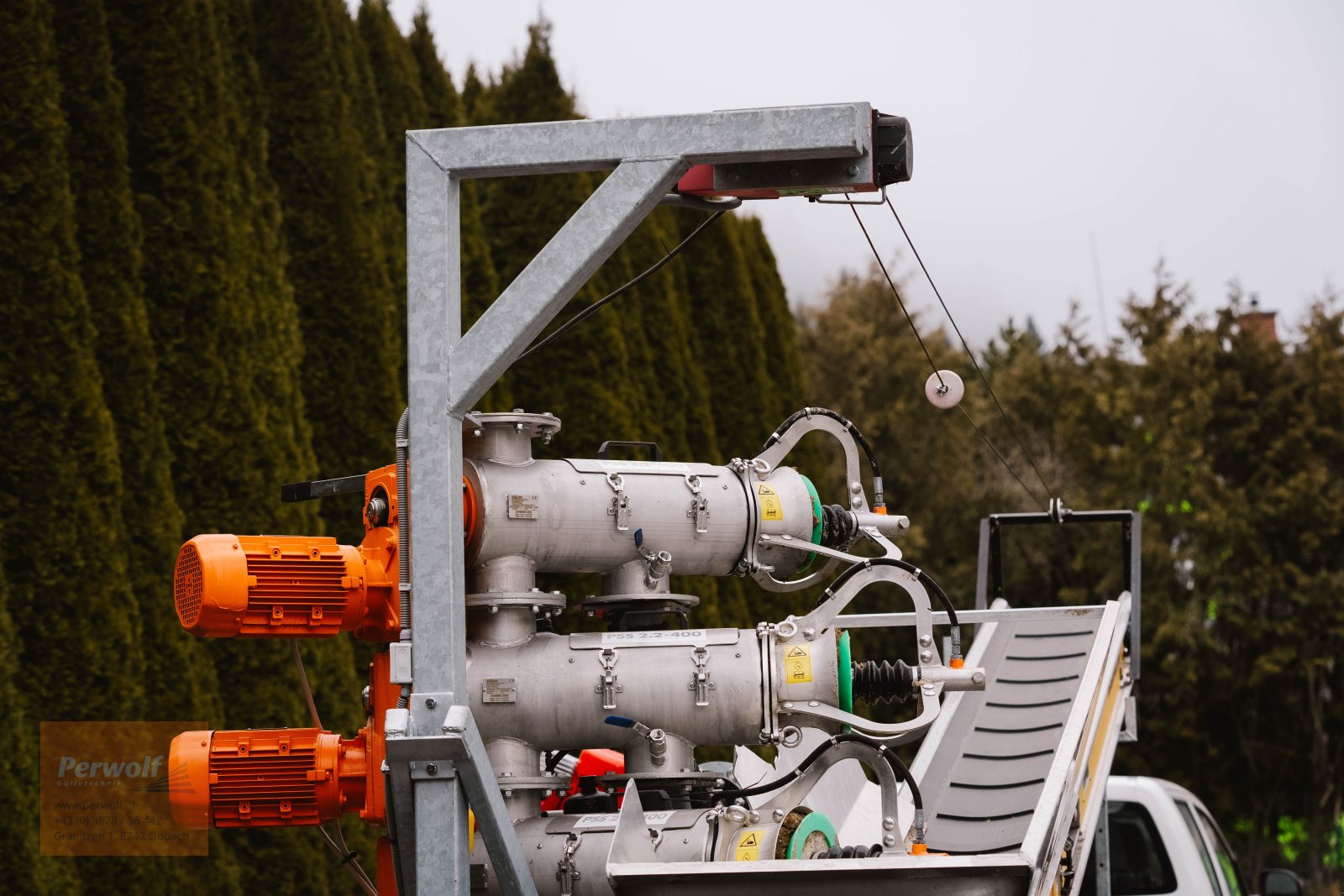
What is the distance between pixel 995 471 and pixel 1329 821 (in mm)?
6973

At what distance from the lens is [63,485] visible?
26.0 ft

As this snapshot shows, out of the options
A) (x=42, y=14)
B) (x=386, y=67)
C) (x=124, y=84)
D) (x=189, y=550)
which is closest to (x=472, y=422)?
(x=189, y=550)

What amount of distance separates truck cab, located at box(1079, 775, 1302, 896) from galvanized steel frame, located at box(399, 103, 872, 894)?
459 centimetres

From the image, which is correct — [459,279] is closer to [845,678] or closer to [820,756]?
[845,678]

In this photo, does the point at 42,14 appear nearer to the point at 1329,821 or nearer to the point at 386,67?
the point at 386,67

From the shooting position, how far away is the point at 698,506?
4398 millimetres

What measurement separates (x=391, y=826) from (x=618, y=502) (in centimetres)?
105

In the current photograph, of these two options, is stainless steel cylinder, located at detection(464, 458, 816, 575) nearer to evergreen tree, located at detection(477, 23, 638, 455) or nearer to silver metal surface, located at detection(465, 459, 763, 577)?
silver metal surface, located at detection(465, 459, 763, 577)

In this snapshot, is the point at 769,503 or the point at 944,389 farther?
the point at 944,389

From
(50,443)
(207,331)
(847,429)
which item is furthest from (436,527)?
(207,331)

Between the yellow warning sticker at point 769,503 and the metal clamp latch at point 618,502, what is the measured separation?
0.45m

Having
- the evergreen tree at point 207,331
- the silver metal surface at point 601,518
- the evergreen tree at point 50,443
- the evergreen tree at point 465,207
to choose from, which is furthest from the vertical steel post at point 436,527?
the evergreen tree at point 465,207

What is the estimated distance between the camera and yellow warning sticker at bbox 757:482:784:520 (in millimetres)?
4527

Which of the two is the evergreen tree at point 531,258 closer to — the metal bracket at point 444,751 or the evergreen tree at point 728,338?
the evergreen tree at point 728,338
